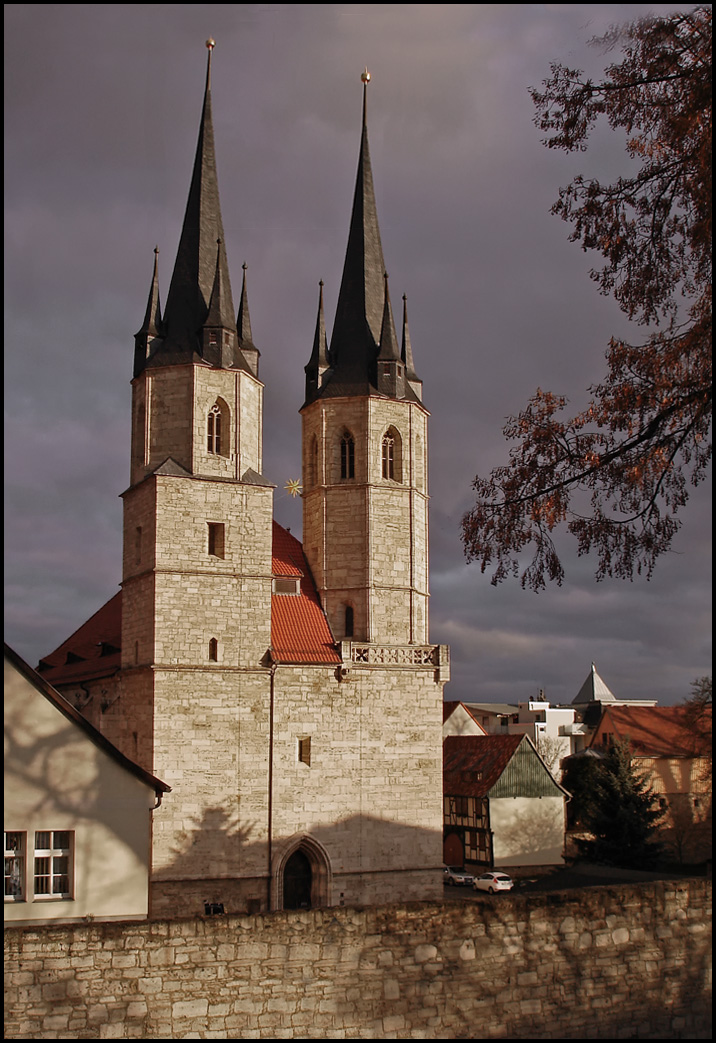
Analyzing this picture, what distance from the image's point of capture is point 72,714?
1511 cm

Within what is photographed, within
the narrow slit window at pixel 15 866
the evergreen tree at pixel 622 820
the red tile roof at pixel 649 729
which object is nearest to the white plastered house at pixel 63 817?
the narrow slit window at pixel 15 866

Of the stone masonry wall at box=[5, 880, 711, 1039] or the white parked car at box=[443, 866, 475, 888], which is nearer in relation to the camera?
the stone masonry wall at box=[5, 880, 711, 1039]

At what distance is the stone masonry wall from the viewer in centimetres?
1088

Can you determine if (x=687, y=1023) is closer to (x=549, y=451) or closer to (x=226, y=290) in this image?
(x=549, y=451)

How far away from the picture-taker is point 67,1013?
10781mm

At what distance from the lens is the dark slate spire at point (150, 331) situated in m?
28.0

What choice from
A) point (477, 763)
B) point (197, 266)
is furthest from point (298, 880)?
point (477, 763)

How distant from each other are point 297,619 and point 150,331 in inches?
329

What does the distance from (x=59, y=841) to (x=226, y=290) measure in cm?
1700

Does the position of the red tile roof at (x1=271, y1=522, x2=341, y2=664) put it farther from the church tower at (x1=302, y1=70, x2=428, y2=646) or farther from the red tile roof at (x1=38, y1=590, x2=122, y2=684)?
the red tile roof at (x1=38, y1=590, x2=122, y2=684)

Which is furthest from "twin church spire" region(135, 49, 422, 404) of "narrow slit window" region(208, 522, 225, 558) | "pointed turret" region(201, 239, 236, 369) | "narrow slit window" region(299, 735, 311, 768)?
"narrow slit window" region(299, 735, 311, 768)

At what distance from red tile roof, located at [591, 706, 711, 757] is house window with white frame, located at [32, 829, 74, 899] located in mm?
35024

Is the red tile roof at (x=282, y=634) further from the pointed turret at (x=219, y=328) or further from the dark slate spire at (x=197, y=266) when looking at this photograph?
the dark slate spire at (x=197, y=266)

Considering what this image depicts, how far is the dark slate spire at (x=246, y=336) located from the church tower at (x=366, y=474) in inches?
82.7
